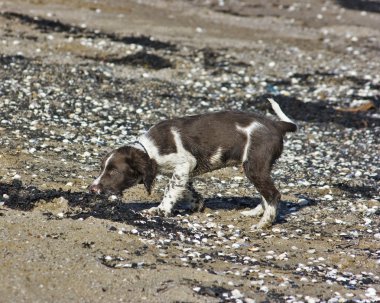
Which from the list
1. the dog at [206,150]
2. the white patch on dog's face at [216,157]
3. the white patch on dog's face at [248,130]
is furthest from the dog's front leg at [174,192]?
the white patch on dog's face at [248,130]

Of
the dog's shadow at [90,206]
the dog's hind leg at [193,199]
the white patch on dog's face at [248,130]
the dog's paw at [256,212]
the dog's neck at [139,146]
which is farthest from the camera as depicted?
the dog's paw at [256,212]

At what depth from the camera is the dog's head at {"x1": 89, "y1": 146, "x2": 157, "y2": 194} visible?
34.1ft

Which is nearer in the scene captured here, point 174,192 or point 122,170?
point 122,170

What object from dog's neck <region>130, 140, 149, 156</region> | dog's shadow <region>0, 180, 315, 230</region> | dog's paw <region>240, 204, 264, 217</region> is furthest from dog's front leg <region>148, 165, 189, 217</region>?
dog's paw <region>240, 204, 264, 217</region>

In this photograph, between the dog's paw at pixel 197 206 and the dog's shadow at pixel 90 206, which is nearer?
the dog's shadow at pixel 90 206

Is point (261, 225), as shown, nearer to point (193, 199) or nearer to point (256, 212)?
point (256, 212)

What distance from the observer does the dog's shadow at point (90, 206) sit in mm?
9883

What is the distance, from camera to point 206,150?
10.7 metres

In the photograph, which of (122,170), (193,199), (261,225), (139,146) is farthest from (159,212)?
(261,225)

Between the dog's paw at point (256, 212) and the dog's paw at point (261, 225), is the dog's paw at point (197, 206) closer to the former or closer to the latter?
the dog's paw at point (256, 212)

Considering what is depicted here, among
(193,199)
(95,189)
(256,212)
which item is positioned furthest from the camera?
(256,212)

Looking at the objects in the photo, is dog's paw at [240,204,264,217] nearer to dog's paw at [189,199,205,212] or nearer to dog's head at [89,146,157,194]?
dog's paw at [189,199,205,212]

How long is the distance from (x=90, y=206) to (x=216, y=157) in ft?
5.78

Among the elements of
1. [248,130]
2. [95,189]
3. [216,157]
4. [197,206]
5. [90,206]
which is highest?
[248,130]
